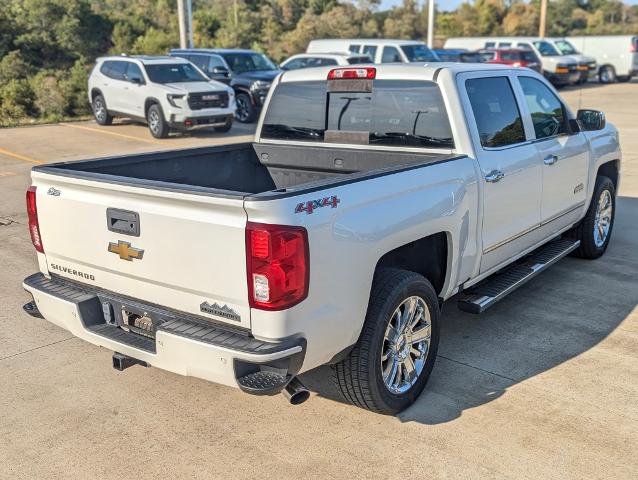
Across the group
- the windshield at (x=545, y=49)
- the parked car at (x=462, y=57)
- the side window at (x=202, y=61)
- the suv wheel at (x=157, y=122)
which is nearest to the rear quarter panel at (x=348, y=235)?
the suv wheel at (x=157, y=122)

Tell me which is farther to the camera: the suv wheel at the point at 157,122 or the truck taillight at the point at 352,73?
the suv wheel at the point at 157,122

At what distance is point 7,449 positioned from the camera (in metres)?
3.62

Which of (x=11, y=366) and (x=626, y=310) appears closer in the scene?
(x=11, y=366)

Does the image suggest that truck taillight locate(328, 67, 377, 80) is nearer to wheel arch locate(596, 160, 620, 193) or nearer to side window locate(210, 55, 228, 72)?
wheel arch locate(596, 160, 620, 193)

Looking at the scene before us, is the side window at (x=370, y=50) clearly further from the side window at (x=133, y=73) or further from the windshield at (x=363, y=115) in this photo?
the windshield at (x=363, y=115)

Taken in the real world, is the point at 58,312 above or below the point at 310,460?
above

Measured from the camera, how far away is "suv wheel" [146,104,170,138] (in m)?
15.6

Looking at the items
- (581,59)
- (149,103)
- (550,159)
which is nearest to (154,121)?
(149,103)

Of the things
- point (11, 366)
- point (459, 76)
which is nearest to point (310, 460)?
point (11, 366)

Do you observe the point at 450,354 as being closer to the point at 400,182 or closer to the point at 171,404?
the point at 400,182

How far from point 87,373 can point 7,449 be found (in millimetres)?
880

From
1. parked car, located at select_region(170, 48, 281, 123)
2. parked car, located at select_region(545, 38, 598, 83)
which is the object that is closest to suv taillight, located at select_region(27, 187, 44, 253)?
parked car, located at select_region(170, 48, 281, 123)

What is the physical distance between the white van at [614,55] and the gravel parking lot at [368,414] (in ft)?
94.4

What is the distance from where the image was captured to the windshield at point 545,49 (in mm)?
28598
